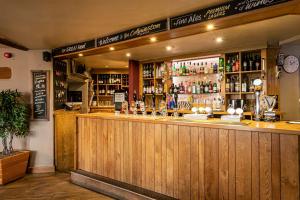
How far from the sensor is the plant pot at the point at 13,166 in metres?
4.25

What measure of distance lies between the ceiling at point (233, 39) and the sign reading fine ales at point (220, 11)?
97 centimetres

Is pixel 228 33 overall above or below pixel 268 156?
above

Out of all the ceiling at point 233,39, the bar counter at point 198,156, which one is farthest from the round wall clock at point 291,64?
the bar counter at point 198,156

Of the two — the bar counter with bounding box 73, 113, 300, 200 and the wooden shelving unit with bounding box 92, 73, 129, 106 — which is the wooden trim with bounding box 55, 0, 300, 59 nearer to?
the bar counter with bounding box 73, 113, 300, 200

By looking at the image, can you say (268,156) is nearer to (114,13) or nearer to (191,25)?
(191,25)

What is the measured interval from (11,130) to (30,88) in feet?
3.06

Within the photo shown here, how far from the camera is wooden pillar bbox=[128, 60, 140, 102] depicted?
6.54 m

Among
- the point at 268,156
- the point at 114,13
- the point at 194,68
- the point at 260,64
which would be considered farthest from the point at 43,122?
the point at 260,64

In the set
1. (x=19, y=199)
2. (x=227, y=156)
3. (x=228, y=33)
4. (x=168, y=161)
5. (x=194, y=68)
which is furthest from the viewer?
(x=194, y=68)

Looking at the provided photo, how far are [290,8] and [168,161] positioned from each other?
7.00 ft

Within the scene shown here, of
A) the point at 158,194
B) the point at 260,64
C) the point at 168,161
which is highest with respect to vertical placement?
the point at 260,64

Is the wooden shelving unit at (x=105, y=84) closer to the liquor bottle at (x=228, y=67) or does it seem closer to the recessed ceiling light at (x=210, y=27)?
the liquor bottle at (x=228, y=67)

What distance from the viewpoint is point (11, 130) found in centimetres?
462

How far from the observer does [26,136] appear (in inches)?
199
